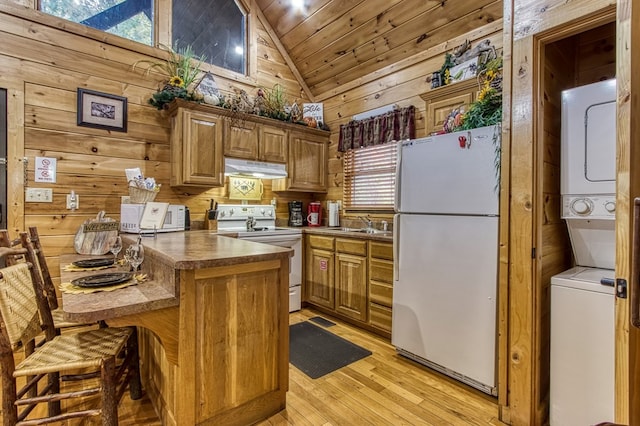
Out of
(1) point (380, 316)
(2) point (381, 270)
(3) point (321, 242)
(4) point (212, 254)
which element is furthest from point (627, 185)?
(3) point (321, 242)

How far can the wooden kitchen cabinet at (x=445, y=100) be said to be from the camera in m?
2.63

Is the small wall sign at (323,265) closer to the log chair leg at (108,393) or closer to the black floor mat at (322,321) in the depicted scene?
the black floor mat at (322,321)

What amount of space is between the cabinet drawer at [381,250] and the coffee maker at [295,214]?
1.40 metres

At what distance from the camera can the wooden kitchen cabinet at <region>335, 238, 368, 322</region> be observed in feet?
10.0

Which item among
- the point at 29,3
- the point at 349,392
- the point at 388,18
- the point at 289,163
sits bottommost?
the point at 349,392

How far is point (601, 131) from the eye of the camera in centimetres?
165

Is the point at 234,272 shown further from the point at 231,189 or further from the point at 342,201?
the point at 342,201

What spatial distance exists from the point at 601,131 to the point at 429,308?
1.42 metres

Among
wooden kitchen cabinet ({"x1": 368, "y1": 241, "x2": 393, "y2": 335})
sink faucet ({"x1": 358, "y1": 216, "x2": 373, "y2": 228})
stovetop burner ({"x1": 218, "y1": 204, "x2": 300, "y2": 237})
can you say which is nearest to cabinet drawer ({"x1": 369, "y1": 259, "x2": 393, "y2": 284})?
wooden kitchen cabinet ({"x1": 368, "y1": 241, "x2": 393, "y2": 335})

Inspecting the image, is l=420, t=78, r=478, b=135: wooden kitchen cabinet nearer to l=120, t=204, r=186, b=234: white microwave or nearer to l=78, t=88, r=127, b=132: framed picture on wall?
l=120, t=204, r=186, b=234: white microwave

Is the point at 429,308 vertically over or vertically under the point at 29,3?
under

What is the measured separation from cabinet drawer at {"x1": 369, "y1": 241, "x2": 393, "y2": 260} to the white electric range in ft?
2.89

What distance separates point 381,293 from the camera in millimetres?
2885

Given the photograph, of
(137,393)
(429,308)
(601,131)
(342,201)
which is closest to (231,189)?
(342,201)
